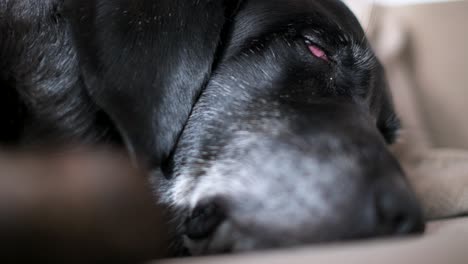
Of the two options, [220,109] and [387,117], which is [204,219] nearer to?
[220,109]

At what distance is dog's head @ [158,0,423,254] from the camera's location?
30.7 inches

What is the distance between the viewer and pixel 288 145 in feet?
2.83

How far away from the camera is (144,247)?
0.82m

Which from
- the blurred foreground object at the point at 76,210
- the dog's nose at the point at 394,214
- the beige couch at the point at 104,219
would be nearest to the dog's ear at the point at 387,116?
the beige couch at the point at 104,219

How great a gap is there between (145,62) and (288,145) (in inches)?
11.8

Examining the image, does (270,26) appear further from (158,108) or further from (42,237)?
(42,237)

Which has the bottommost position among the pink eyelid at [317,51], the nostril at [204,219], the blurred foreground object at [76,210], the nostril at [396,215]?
the nostril at [204,219]

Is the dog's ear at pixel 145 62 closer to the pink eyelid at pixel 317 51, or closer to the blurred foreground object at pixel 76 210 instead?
the blurred foreground object at pixel 76 210

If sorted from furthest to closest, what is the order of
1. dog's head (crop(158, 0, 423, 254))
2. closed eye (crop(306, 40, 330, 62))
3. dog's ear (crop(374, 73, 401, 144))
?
1. dog's ear (crop(374, 73, 401, 144))
2. closed eye (crop(306, 40, 330, 62))
3. dog's head (crop(158, 0, 423, 254))

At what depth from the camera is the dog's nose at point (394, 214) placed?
765mm

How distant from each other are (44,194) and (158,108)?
24 cm

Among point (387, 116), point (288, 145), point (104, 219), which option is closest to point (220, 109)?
point (288, 145)

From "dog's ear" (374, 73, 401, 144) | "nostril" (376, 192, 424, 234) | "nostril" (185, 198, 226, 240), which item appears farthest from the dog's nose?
"dog's ear" (374, 73, 401, 144)

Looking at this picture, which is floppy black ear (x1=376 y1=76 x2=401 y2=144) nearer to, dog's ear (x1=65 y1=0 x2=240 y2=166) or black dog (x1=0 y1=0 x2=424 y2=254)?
black dog (x1=0 y1=0 x2=424 y2=254)
